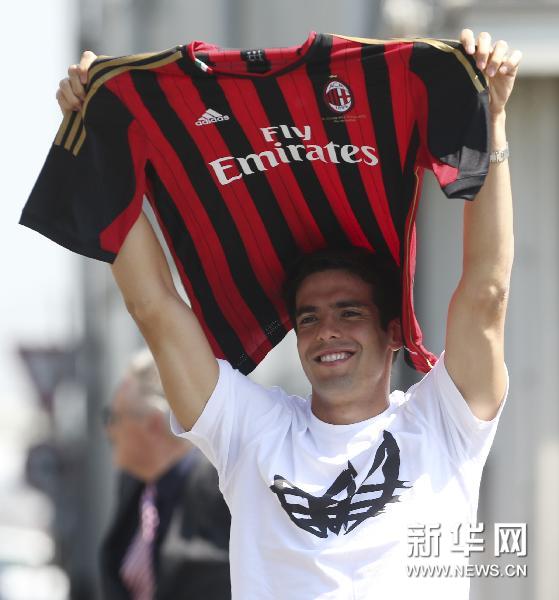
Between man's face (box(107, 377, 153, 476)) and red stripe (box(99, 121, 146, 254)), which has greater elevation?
red stripe (box(99, 121, 146, 254))

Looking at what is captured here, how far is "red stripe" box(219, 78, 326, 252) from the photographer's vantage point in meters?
3.67

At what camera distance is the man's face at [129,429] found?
5.45 m

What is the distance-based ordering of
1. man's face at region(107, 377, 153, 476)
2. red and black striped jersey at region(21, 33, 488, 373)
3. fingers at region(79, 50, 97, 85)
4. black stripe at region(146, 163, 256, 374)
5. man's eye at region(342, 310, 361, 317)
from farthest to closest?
man's face at region(107, 377, 153, 476) < black stripe at region(146, 163, 256, 374) < man's eye at region(342, 310, 361, 317) < fingers at region(79, 50, 97, 85) < red and black striped jersey at region(21, 33, 488, 373)

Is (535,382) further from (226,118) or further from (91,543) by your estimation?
(91,543)

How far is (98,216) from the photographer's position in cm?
372

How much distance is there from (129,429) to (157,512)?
426 millimetres

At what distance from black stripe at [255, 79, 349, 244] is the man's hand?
0.51 m

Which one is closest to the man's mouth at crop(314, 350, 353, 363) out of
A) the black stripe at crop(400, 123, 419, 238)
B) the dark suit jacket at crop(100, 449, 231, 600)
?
the black stripe at crop(400, 123, 419, 238)

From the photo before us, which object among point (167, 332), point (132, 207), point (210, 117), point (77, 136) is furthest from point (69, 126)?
point (167, 332)

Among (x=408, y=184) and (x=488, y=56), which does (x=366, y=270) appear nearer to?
(x=408, y=184)

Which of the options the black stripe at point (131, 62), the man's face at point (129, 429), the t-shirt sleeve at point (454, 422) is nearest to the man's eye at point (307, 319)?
the t-shirt sleeve at point (454, 422)

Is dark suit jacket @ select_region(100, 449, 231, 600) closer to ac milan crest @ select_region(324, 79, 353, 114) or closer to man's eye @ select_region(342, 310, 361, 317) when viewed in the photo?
man's eye @ select_region(342, 310, 361, 317)

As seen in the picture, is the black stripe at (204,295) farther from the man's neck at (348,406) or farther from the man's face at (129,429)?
the man's face at (129,429)

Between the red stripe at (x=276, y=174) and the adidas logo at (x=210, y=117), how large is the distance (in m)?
0.04
